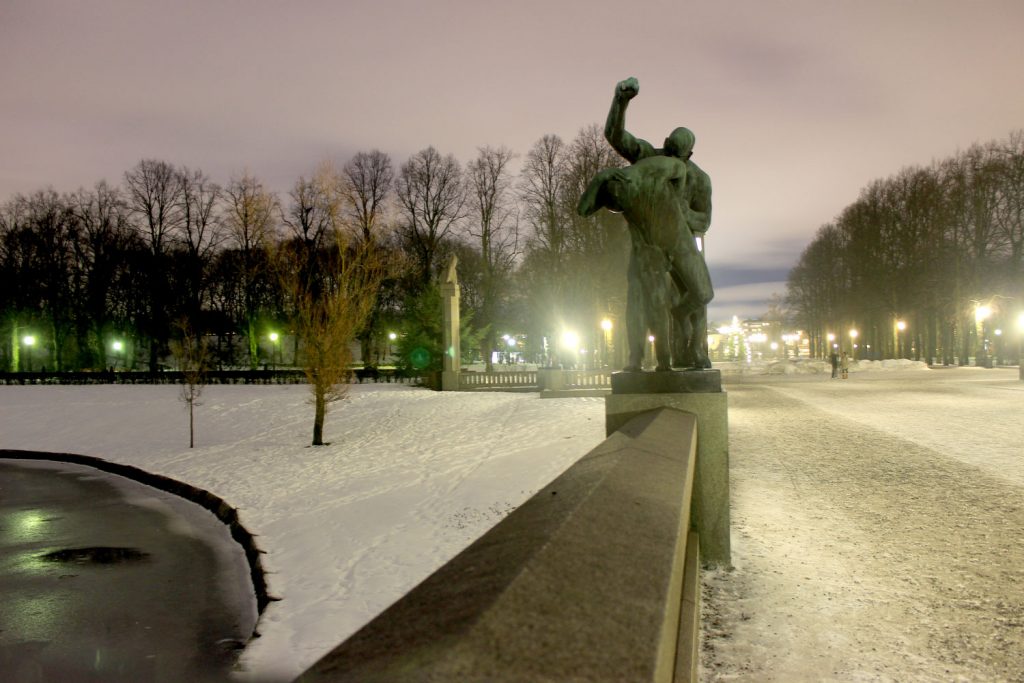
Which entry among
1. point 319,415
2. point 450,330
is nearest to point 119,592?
point 319,415

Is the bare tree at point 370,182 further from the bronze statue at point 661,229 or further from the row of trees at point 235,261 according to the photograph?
the bronze statue at point 661,229

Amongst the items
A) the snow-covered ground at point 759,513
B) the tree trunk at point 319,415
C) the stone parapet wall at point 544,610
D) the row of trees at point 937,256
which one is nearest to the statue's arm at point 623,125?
the snow-covered ground at point 759,513

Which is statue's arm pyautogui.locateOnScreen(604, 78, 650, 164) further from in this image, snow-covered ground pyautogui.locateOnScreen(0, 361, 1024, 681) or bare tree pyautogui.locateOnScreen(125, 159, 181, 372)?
bare tree pyautogui.locateOnScreen(125, 159, 181, 372)

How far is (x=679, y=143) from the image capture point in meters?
5.35

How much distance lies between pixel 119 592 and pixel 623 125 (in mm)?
6413

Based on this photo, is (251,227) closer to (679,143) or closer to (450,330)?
(450,330)

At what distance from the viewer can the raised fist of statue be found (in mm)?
4904

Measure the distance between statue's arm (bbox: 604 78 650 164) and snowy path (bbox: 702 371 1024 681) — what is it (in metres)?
3.35

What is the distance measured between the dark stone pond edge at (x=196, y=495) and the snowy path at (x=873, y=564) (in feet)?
12.9

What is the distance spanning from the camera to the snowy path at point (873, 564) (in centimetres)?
352

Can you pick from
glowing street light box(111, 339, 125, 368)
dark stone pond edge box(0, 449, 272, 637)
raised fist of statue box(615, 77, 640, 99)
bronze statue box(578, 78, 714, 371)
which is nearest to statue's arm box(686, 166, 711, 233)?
bronze statue box(578, 78, 714, 371)

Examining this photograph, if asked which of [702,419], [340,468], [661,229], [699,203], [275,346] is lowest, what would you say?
[340,468]

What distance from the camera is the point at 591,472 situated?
2.22 metres

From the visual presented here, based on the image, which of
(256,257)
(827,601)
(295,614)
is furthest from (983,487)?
(256,257)
